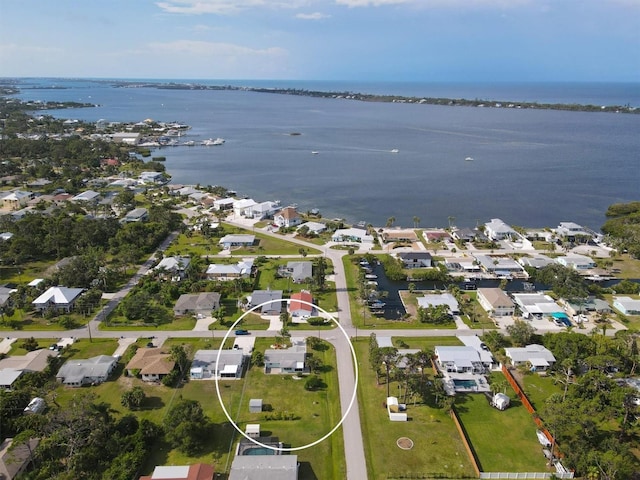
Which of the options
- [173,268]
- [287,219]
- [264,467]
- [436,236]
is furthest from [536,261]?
[264,467]

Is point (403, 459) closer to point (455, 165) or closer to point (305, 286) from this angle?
point (305, 286)

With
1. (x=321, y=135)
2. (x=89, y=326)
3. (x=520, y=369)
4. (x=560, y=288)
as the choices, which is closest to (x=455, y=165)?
(x=321, y=135)

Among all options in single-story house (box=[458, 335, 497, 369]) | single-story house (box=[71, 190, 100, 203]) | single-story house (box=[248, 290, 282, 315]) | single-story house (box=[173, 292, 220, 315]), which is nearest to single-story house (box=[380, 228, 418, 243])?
single-story house (box=[248, 290, 282, 315])

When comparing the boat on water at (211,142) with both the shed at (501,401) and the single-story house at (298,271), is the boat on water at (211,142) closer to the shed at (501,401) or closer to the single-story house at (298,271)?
the single-story house at (298,271)

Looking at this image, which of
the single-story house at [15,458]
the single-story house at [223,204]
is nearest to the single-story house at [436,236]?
the single-story house at [223,204]

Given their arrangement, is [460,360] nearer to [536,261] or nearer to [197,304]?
[197,304]
